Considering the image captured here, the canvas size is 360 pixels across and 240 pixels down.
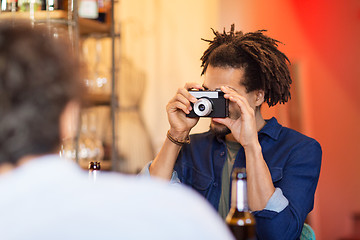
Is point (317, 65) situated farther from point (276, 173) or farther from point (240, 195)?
point (240, 195)

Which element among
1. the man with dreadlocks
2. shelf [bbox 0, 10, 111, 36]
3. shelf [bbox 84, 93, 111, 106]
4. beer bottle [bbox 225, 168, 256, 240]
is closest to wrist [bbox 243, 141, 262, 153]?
the man with dreadlocks

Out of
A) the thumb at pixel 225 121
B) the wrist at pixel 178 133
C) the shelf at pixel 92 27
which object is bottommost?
the wrist at pixel 178 133

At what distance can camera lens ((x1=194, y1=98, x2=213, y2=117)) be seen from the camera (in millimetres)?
1432

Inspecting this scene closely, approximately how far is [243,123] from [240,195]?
1.73 ft

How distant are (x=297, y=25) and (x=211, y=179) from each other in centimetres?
189

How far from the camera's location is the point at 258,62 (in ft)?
4.95

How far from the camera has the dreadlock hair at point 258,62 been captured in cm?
150

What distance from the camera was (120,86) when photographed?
312 cm

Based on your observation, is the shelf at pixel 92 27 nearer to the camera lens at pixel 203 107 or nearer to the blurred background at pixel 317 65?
the blurred background at pixel 317 65

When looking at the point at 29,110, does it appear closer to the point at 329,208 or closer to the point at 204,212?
the point at 204,212

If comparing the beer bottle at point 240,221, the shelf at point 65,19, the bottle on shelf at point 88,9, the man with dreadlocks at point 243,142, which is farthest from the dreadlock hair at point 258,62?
the bottle on shelf at point 88,9

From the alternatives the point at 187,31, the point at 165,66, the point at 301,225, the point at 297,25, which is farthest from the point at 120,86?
the point at 301,225

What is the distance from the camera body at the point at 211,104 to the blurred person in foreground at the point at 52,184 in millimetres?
826

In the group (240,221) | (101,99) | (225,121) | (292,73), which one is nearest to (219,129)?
(225,121)
